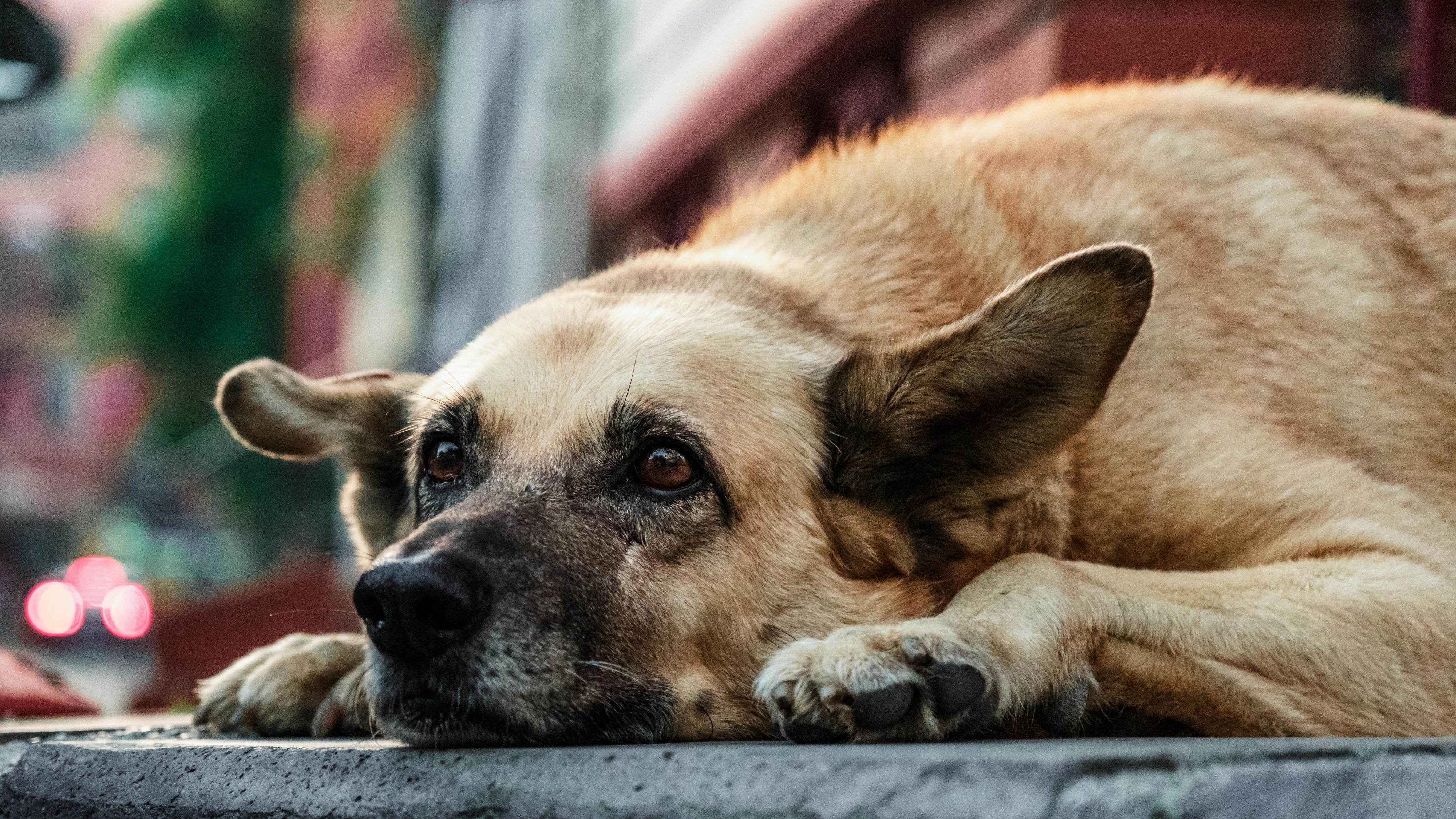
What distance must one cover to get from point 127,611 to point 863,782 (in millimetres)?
12573

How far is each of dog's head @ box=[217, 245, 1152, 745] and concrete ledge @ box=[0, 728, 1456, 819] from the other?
0.19 m

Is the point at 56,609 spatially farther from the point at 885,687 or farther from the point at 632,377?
the point at 885,687

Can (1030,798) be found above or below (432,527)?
below

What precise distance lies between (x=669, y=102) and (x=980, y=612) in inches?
308

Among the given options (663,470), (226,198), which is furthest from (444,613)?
(226,198)

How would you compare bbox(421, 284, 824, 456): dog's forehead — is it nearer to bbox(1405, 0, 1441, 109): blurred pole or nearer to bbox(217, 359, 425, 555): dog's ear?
bbox(217, 359, 425, 555): dog's ear

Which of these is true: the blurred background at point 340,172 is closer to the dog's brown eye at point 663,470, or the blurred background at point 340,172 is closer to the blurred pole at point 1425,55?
the blurred pole at point 1425,55

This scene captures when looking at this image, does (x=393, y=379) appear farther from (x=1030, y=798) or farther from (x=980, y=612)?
(x=1030, y=798)

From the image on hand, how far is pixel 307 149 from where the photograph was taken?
21.1 metres

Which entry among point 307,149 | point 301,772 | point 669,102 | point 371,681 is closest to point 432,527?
point 371,681

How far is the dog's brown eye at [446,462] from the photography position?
2.65m

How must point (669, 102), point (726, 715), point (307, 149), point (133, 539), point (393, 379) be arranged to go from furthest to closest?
point (133, 539) → point (307, 149) → point (669, 102) → point (393, 379) → point (726, 715)

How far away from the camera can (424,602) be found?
2.03m

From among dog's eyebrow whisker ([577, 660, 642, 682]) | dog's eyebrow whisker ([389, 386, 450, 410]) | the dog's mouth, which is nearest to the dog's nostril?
the dog's mouth
